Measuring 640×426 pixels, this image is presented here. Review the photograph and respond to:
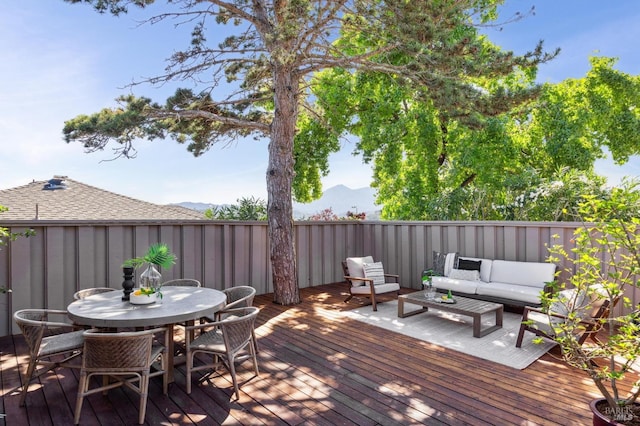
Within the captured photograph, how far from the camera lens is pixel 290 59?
5.47 m

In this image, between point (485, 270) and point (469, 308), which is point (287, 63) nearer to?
point (469, 308)

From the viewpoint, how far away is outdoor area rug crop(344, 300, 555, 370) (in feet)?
12.2

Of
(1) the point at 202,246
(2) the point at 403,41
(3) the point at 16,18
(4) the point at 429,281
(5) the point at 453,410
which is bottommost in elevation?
(5) the point at 453,410

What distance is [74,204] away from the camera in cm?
1210

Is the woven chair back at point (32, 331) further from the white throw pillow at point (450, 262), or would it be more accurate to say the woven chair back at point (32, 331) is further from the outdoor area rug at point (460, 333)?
the white throw pillow at point (450, 262)

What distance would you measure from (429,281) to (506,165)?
7.52 meters

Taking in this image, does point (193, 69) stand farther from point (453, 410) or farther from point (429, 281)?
point (453, 410)

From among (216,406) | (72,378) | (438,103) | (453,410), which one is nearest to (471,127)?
(438,103)

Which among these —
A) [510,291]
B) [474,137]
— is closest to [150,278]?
[510,291]

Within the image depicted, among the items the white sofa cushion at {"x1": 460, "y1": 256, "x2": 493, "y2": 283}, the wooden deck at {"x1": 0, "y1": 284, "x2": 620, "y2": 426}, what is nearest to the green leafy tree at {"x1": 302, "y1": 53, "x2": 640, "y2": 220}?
the white sofa cushion at {"x1": 460, "y1": 256, "x2": 493, "y2": 283}

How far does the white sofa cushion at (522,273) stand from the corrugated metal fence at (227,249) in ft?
1.27

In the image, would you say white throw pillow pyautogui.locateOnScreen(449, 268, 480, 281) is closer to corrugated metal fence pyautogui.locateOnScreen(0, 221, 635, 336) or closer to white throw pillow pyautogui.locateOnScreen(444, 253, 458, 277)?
white throw pillow pyautogui.locateOnScreen(444, 253, 458, 277)

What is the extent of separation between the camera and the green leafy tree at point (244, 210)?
8.04m

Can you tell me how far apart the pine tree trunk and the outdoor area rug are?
120 centimetres
